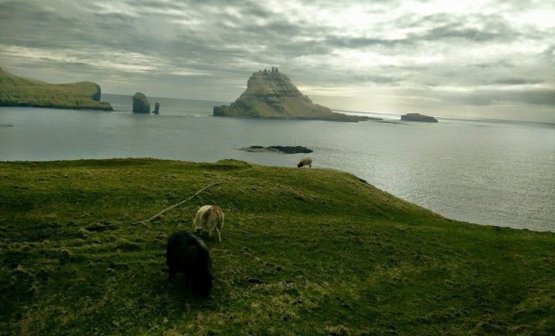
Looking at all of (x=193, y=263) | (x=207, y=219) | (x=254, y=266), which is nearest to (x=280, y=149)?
(x=207, y=219)

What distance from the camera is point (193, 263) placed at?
20.7 metres

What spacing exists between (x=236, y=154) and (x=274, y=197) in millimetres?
118925

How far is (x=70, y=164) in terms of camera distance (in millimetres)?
47625

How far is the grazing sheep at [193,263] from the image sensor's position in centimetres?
2073

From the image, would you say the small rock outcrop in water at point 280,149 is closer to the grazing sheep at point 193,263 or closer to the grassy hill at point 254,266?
the grassy hill at point 254,266

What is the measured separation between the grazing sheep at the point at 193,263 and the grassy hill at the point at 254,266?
66cm

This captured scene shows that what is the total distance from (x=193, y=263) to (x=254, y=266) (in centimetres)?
552

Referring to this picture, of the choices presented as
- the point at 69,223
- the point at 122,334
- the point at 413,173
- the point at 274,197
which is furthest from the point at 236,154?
the point at 122,334

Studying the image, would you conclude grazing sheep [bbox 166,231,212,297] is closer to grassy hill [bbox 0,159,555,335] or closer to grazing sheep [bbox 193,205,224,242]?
grassy hill [bbox 0,159,555,335]

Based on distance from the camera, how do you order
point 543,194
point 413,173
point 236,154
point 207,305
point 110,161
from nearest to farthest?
point 207,305
point 110,161
point 543,194
point 413,173
point 236,154

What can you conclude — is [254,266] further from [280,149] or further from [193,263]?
[280,149]

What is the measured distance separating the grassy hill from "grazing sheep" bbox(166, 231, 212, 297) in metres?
0.66

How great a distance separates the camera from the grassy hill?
19.4m

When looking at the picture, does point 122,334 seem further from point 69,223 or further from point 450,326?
point 450,326
